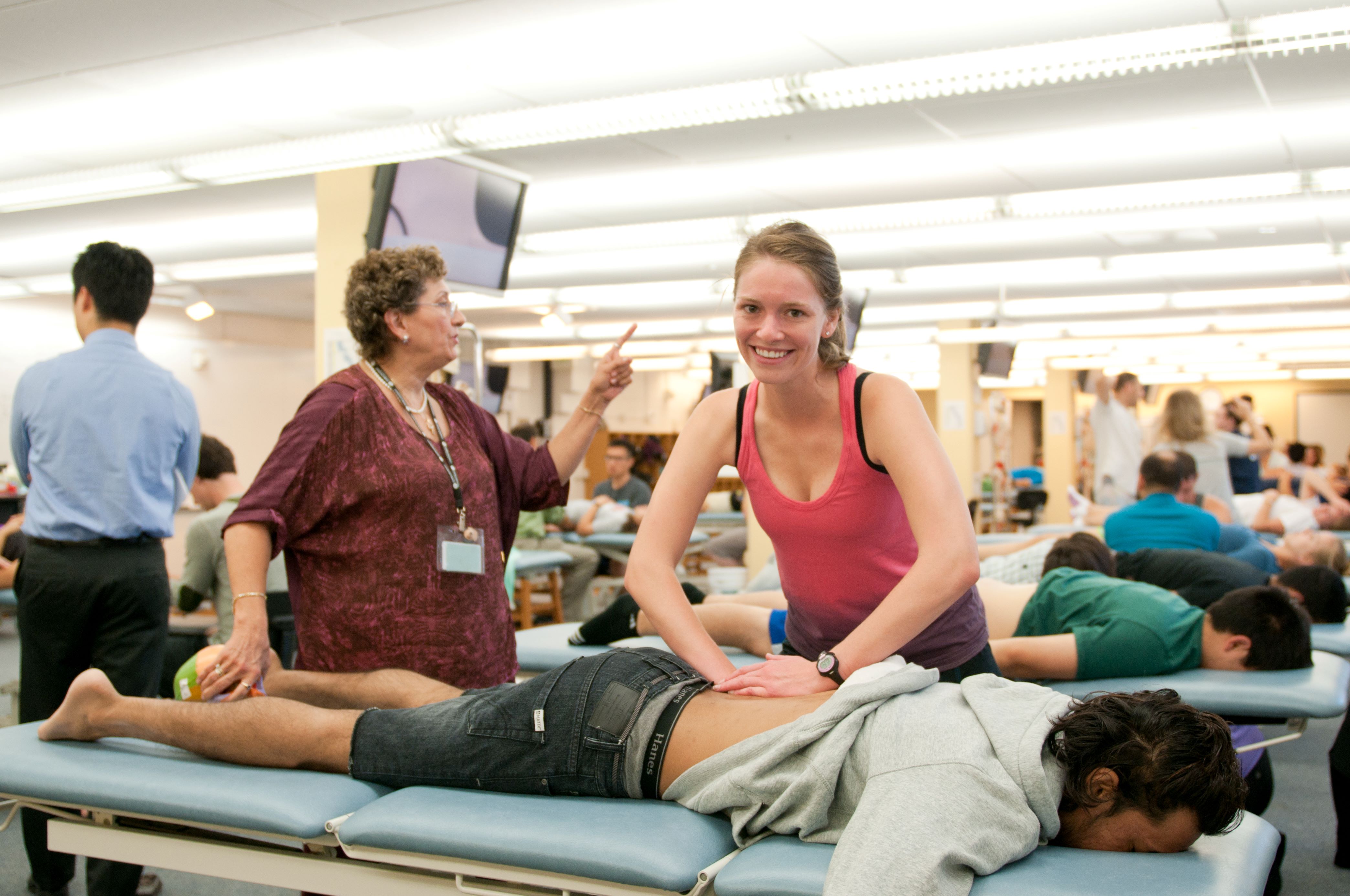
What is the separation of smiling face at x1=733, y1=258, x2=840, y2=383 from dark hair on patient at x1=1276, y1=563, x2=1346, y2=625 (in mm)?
3061

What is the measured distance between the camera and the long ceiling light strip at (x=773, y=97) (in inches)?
135

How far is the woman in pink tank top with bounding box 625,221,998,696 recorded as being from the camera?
64.0 inches

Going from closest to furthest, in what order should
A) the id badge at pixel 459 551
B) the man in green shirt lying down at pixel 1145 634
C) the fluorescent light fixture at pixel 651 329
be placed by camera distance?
1. the id badge at pixel 459 551
2. the man in green shirt lying down at pixel 1145 634
3. the fluorescent light fixture at pixel 651 329

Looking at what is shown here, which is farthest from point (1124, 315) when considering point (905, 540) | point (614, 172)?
point (905, 540)

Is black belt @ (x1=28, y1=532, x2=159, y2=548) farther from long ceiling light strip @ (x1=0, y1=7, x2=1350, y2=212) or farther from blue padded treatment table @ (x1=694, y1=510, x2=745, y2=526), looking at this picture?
blue padded treatment table @ (x1=694, y1=510, x2=745, y2=526)

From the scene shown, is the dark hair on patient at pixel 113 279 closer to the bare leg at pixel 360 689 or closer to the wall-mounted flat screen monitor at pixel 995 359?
the bare leg at pixel 360 689

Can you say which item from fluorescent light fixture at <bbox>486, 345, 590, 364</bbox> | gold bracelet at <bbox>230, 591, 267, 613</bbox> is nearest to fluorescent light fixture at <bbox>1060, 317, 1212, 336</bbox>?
fluorescent light fixture at <bbox>486, 345, 590, 364</bbox>

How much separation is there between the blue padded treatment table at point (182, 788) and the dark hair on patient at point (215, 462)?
1.99 m

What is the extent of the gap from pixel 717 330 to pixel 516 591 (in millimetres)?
5984

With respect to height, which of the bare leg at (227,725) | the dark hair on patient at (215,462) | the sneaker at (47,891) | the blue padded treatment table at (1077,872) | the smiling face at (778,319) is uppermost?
the smiling face at (778,319)

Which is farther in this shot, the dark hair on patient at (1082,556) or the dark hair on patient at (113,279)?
the dark hair on patient at (1082,556)

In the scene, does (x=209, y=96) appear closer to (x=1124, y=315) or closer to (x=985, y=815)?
(x=985, y=815)

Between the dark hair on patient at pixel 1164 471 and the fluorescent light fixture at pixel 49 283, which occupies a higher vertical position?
the fluorescent light fixture at pixel 49 283

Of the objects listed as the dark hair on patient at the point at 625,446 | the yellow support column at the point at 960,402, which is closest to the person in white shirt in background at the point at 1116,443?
the dark hair on patient at the point at 625,446
